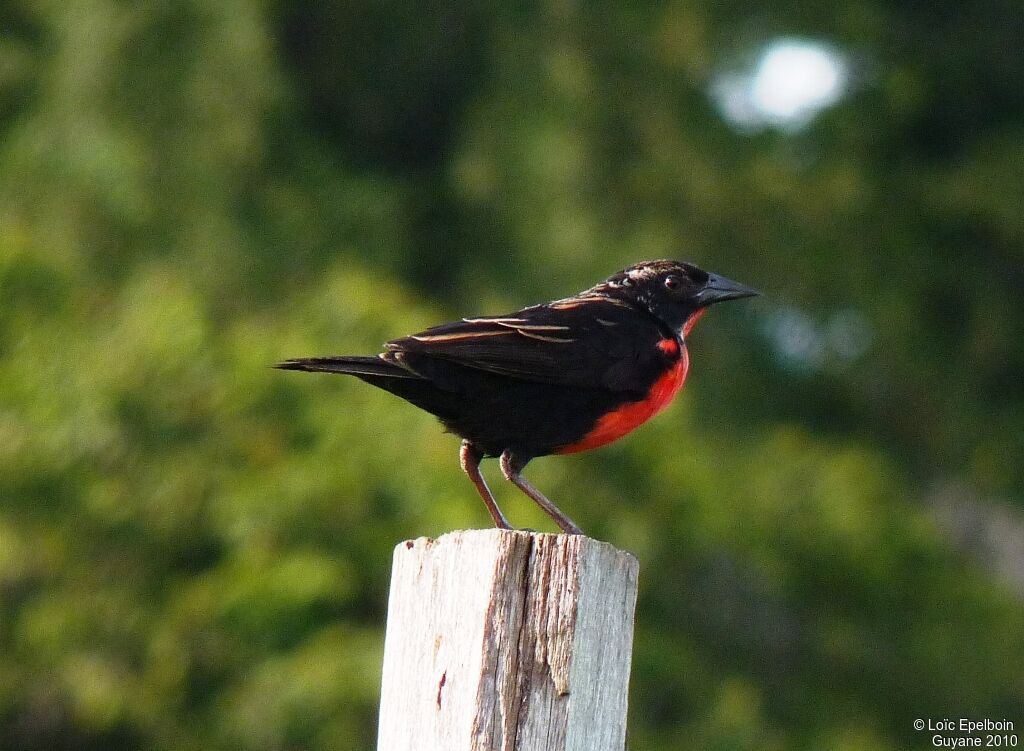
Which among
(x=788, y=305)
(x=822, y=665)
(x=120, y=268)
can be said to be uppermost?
(x=788, y=305)

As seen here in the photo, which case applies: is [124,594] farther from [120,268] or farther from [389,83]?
[389,83]

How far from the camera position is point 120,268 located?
12.7 meters

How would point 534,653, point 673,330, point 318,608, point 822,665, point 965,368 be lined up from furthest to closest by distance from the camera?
point 965,368 < point 822,665 < point 318,608 < point 673,330 < point 534,653

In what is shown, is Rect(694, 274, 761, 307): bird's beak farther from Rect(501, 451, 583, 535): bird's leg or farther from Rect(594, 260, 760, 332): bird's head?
Rect(501, 451, 583, 535): bird's leg

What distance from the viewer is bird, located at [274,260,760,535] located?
16.4 feet

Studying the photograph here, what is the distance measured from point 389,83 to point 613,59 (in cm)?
209

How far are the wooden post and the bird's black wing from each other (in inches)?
52.7

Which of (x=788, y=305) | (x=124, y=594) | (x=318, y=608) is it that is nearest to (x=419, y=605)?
(x=318, y=608)

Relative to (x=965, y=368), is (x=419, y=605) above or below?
below

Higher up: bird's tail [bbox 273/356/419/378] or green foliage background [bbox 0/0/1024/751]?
green foliage background [bbox 0/0/1024/751]

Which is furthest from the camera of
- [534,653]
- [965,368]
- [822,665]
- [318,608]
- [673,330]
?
[965,368]

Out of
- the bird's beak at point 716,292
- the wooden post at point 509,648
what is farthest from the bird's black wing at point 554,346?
the wooden post at point 509,648

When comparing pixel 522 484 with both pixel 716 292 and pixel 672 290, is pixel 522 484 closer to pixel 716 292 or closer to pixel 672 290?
pixel 672 290

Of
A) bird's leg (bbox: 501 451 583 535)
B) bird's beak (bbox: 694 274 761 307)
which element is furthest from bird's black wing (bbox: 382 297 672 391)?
bird's beak (bbox: 694 274 761 307)
